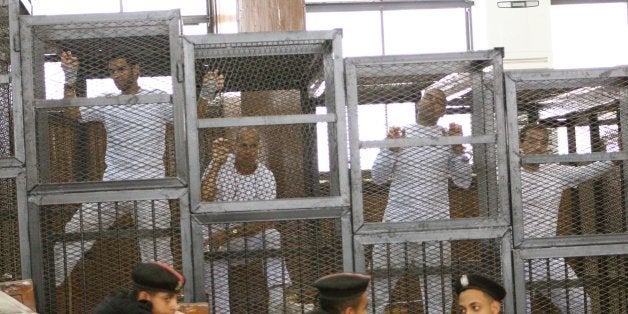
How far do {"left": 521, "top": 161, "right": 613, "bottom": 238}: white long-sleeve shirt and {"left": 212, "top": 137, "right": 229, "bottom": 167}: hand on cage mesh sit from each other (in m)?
1.47

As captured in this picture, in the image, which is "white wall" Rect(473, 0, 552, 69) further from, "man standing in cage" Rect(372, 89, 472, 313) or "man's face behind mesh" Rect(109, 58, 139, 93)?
"man's face behind mesh" Rect(109, 58, 139, 93)

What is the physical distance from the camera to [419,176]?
4.41 meters

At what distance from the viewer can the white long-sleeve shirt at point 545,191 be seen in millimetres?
4457

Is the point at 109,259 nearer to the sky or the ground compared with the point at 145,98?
nearer to the ground

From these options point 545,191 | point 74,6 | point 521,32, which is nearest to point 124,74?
point 545,191

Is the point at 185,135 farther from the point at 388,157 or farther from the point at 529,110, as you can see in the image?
the point at 529,110

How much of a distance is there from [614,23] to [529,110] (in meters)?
7.60

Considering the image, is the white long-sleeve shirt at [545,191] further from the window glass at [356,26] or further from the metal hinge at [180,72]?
the window glass at [356,26]

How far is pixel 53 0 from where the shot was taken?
34.9 feet

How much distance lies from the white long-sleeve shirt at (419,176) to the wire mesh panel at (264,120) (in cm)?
26

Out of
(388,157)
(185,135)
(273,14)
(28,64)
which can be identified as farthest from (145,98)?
(273,14)

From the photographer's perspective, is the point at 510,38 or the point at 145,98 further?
the point at 510,38

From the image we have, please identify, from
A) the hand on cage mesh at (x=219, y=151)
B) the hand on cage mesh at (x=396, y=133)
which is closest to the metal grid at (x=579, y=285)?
the hand on cage mesh at (x=396, y=133)

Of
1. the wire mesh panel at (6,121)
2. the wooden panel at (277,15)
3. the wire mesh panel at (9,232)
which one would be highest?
the wooden panel at (277,15)
